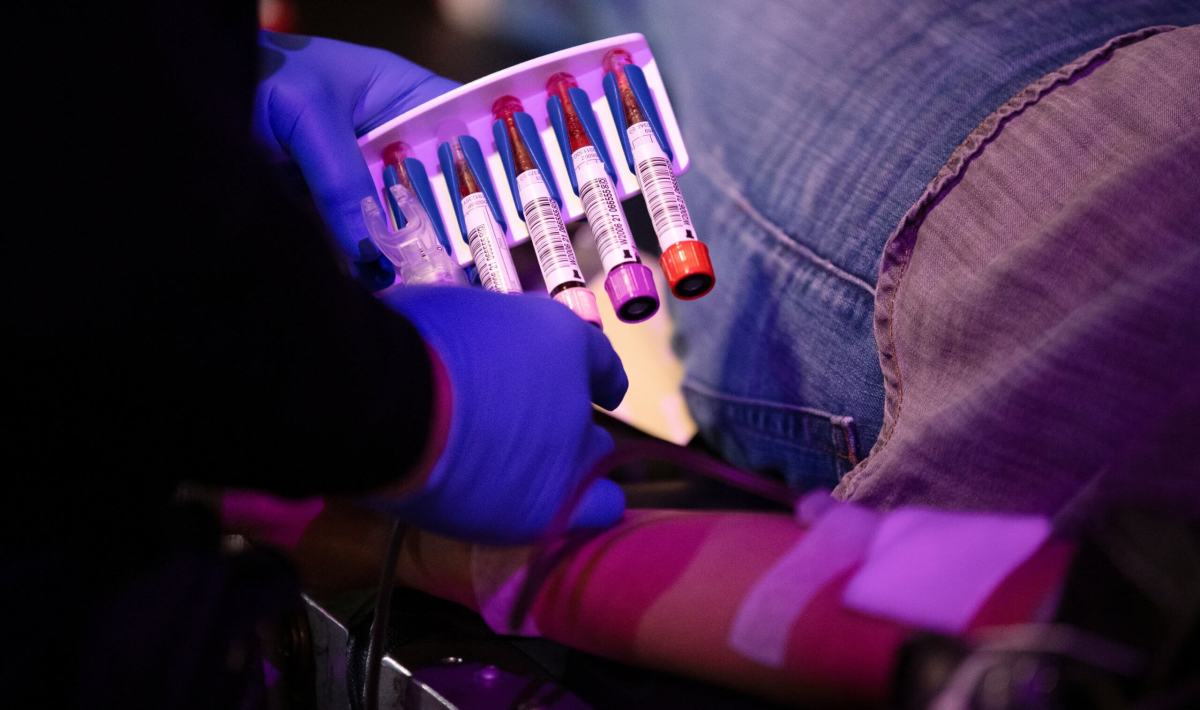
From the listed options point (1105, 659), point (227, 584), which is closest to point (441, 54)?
point (227, 584)

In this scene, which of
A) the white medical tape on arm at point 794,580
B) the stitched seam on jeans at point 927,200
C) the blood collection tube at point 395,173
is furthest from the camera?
the blood collection tube at point 395,173

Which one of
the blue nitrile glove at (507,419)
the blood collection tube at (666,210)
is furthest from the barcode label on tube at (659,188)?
the blue nitrile glove at (507,419)

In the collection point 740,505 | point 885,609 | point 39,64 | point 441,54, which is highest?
point 441,54

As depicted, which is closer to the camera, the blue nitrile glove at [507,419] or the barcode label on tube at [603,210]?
the blue nitrile glove at [507,419]

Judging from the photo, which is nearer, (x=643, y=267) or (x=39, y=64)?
(x=39, y=64)

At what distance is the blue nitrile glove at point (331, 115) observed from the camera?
65cm

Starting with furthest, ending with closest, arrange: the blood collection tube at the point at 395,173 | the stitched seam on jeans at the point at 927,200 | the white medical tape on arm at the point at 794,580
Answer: the blood collection tube at the point at 395,173 < the stitched seam on jeans at the point at 927,200 < the white medical tape on arm at the point at 794,580

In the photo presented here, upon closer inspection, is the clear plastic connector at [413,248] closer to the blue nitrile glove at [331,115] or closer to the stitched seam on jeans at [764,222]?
the blue nitrile glove at [331,115]

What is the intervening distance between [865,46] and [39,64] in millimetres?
591

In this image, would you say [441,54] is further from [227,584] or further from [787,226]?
[227,584]

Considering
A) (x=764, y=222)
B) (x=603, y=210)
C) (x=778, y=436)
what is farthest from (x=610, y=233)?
(x=778, y=436)

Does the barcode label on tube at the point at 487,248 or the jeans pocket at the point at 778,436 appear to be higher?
the barcode label on tube at the point at 487,248

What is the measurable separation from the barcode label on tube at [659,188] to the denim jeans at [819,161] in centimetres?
10

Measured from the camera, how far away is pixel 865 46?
66 centimetres
